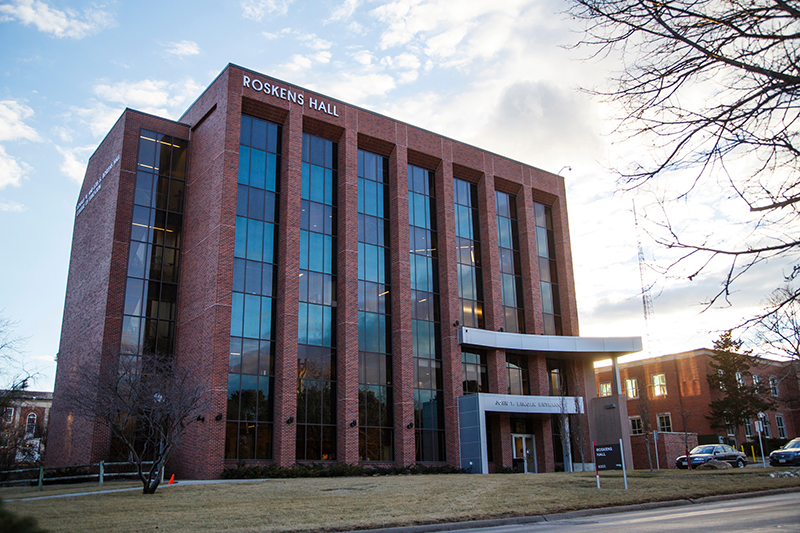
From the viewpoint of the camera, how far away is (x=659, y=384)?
6456 cm

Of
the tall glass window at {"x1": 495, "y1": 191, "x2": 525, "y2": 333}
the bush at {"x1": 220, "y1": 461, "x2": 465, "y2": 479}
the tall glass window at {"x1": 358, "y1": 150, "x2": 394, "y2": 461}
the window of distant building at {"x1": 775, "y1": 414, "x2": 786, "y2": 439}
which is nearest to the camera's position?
the bush at {"x1": 220, "y1": 461, "x2": 465, "y2": 479}

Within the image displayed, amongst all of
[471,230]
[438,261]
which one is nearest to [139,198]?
[438,261]

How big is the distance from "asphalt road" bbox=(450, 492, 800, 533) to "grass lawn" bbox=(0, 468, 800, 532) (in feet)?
4.84

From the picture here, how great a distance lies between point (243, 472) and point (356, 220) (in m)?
16.5

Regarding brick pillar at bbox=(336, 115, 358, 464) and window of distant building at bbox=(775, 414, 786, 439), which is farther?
window of distant building at bbox=(775, 414, 786, 439)

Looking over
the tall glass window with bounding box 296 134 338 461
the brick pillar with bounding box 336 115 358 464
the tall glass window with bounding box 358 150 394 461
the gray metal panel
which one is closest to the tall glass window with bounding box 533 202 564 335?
the gray metal panel

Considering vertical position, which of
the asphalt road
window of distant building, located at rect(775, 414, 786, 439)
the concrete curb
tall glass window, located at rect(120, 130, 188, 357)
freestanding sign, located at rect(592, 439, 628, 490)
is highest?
tall glass window, located at rect(120, 130, 188, 357)

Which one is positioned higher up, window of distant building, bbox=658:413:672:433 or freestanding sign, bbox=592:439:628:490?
window of distant building, bbox=658:413:672:433

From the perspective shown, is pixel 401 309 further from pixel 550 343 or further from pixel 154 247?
pixel 154 247

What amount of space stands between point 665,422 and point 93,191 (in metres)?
56.1

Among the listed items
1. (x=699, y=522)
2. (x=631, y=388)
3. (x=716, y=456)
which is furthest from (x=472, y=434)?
(x=631, y=388)

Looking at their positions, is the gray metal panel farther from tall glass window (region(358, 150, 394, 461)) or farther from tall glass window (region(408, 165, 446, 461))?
tall glass window (region(358, 150, 394, 461))

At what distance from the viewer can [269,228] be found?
37.2 metres

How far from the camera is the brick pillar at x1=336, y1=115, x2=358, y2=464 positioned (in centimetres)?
3569
